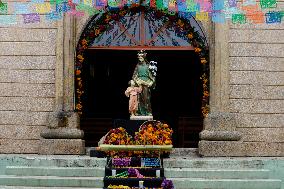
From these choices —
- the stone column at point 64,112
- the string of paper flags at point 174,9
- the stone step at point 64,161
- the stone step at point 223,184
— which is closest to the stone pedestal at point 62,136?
the stone column at point 64,112

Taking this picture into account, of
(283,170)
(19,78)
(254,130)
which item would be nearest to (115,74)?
(19,78)

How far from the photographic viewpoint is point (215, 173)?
1104 centimetres

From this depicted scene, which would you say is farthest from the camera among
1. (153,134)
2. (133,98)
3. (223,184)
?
(133,98)

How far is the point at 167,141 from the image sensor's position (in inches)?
469

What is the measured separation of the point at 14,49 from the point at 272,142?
7.02 metres

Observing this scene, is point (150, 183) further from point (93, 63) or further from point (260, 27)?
point (93, 63)

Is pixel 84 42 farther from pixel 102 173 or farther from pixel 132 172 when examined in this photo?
pixel 132 172

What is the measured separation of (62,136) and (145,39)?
3.56m

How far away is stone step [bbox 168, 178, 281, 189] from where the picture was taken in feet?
35.0

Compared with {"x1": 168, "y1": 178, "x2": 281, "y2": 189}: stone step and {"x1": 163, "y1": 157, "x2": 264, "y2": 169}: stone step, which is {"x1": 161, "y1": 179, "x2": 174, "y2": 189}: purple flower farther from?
{"x1": 163, "y1": 157, "x2": 264, "y2": 169}: stone step

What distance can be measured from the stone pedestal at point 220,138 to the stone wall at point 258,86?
38 centimetres

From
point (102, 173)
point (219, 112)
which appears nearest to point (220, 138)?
point (219, 112)

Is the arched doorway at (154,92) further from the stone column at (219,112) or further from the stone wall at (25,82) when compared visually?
the stone column at (219,112)

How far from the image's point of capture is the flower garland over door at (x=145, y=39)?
1384 cm
